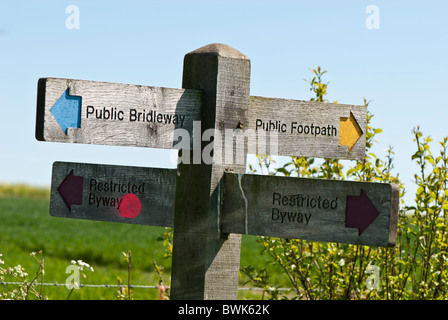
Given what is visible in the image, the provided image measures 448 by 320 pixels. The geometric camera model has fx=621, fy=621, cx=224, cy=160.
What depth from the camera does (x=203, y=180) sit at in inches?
113

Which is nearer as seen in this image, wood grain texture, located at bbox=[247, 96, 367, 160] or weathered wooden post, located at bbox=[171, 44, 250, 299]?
weathered wooden post, located at bbox=[171, 44, 250, 299]

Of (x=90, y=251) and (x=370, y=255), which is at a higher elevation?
(x=370, y=255)

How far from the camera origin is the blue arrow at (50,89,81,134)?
265cm

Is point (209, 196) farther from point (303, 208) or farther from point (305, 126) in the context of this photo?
point (305, 126)

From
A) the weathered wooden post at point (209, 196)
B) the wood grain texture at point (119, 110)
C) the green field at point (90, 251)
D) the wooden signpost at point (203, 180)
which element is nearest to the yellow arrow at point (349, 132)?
the wooden signpost at point (203, 180)

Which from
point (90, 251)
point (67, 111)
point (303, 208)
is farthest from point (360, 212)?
point (90, 251)

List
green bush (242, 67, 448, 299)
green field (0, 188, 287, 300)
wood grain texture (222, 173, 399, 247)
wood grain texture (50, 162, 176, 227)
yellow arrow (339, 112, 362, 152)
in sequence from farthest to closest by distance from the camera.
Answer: green field (0, 188, 287, 300)
green bush (242, 67, 448, 299)
yellow arrow (339, 112, 362, 152)
wood grain texture (50, 162, 176, 227)
wood grain texture (222, 173, 399, 247)

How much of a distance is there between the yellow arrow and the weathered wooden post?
28.1 inches

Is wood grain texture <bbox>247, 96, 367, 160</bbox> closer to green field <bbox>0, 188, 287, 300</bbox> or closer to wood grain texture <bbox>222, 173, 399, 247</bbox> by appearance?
wood grain texture <bbox>222, 173, 399, 247</bbox>

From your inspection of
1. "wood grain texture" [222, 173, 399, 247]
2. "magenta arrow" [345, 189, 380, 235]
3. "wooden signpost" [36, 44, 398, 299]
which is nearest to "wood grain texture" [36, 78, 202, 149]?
"wooden signpost" [36, 44, 398, 299]

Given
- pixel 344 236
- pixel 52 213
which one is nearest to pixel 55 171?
pixel 52 213

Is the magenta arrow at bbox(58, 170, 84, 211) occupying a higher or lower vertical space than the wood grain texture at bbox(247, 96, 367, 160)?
lower

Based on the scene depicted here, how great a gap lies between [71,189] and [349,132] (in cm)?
155

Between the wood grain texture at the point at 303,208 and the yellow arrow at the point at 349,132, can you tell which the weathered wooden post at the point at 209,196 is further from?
the yellow arrow at the point at 349,132
